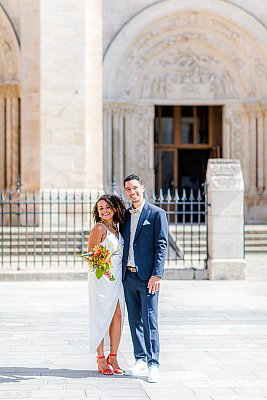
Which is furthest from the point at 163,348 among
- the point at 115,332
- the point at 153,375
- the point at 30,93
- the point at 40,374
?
the point at 30,93

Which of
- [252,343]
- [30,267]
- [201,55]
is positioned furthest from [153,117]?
[252,343]

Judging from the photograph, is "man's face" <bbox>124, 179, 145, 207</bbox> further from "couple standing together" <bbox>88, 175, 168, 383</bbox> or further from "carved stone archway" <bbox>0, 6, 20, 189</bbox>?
"carved stone archway" <bbox>0, 6, 20, 189</bbox>

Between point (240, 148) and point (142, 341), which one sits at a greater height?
point (240, 148)

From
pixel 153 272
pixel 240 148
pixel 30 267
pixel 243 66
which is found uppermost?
pixel 243 66

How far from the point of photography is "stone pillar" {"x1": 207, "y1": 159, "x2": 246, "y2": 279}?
1394cm

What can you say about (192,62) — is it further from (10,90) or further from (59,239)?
(59,239)

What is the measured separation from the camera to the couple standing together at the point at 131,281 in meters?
6.78

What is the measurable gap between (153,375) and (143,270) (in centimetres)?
85

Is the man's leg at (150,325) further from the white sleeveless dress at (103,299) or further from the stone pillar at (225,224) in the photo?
the stone pillar at (225,224)

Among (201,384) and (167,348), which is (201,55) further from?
(201,384)

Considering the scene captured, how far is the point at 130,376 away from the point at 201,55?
55.3ft

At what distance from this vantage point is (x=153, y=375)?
657 cm

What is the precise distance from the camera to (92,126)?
19.0m

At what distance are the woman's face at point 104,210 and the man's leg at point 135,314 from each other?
51cm
